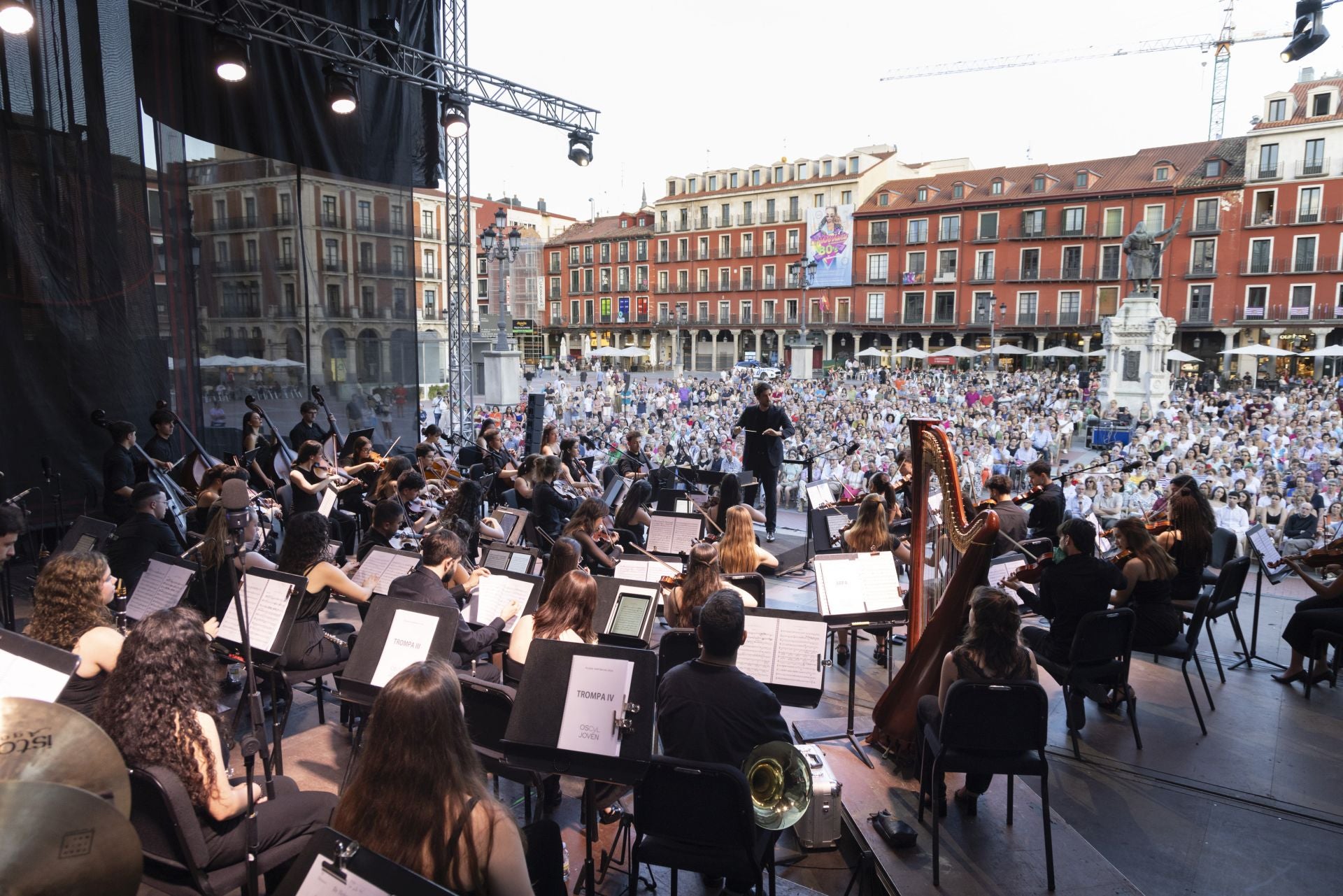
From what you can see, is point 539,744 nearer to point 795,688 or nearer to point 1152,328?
point 795,688

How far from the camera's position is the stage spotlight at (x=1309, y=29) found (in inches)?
257

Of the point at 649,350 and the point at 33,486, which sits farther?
the point at 649,350

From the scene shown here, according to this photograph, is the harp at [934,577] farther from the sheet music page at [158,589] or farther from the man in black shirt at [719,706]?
the sheet music page at [158,589]

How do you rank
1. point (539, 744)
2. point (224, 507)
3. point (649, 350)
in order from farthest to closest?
point (649, 350), point (539, 744), point (224, 507)

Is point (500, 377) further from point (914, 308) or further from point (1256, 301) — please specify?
point (1256, 301)

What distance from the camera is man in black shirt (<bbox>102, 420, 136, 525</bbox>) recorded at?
6.39 meters

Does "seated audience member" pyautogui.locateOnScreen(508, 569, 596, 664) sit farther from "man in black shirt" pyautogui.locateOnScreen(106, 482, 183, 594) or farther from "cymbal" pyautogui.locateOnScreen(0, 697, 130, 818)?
"man in black shirt" pyautogui.locateOnScreen(106, 482, 183, 594)

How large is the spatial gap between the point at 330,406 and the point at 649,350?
147ft

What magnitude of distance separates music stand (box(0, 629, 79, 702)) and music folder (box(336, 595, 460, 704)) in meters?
0.97

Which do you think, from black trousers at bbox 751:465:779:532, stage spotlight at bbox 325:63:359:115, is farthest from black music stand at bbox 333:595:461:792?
stage spotlight at bbox 325:63:359:115

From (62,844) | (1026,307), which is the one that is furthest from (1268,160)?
(62,844)

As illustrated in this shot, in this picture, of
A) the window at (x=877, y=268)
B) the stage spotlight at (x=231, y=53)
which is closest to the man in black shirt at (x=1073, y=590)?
the stage spotlight at (x=231, y=53)

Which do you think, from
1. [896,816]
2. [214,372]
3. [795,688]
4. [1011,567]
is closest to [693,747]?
[795,688]

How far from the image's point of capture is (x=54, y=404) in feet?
24.6
